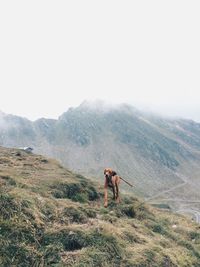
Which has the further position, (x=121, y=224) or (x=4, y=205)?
(x=121, y=224)

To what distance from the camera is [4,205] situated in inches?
634

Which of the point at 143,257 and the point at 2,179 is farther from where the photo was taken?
the point at 2,179

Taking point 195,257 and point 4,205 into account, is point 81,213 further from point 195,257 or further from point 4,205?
point 195,257

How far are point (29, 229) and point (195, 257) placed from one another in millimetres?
9820

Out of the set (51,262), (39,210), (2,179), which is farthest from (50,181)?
(51,262)

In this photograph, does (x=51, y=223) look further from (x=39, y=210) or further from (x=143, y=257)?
(x=143, y=257)

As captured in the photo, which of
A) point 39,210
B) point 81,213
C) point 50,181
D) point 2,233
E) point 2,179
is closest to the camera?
point 2,233

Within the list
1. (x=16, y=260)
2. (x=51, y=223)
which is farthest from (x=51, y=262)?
(x=51, y=223)

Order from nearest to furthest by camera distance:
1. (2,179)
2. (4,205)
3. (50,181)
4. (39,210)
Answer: (4,205), (39,210), (2,179), (50,181)

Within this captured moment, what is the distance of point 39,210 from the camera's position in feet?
57.5

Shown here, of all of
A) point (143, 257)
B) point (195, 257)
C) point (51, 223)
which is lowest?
point (195, 257)

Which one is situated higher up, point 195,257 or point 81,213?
point 81,213

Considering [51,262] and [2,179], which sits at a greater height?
[2,179]

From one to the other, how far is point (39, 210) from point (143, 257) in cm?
493
